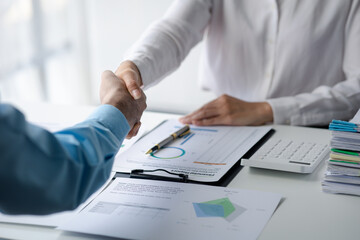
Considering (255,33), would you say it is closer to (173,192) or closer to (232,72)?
(232,72)

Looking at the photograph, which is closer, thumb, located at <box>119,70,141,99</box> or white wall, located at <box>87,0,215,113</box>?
thumb, located at <box>119,70,141,99</box>

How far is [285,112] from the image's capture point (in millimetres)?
1395

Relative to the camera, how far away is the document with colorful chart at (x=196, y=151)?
1.05 m

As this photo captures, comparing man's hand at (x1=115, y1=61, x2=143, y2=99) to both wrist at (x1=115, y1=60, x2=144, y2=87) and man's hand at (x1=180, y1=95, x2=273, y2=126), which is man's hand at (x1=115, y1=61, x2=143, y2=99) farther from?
man's hand at (x1=180, y1=95, x2=273, y2=126)

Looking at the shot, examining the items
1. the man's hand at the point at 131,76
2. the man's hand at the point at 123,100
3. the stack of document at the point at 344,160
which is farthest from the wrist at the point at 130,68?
the stack of document at the point at 344,160

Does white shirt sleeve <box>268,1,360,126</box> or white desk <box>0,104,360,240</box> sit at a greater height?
white shirt sleeve <box>268,1,360,126</box>

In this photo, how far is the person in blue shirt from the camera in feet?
2.11

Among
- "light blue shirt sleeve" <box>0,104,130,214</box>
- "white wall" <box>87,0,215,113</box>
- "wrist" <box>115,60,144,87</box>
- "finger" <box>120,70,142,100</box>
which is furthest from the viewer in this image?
"white wall" <box>87,0,215,113</box>

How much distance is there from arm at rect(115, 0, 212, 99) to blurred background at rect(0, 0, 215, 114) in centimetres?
139

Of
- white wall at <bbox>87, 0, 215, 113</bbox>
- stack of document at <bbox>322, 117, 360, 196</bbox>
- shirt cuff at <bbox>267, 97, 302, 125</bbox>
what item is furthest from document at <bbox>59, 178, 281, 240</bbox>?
white wall at <bbox>87, 0, 215, 113</bbox>

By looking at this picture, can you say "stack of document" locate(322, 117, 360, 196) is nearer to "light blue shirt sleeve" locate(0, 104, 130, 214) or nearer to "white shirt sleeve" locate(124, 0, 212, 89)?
"light blue shirt sleeve" locate(0, 104, 130, 214)

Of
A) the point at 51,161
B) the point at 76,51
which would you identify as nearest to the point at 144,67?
the point at 51,161

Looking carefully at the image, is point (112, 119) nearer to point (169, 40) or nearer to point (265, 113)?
point (265, 113)

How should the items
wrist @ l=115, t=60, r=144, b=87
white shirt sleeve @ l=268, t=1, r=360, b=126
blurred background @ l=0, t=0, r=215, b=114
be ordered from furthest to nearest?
blurred background @ l=0, t=0, r=215, b=114
white shirt sleeve @ l=268, t=1, r=360, b=126
wrist @ l=115, t=60, r=144, b=87
